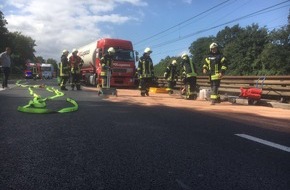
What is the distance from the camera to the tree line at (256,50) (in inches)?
2576

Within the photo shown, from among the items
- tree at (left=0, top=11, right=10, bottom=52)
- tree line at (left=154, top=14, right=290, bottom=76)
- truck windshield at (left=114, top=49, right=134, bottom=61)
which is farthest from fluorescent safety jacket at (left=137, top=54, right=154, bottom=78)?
tree at (left=0, top=11, right=10, bottom=52)

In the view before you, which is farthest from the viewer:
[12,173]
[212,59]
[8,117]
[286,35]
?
[286,35]

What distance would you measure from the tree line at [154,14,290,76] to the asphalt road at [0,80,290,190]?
47.0m

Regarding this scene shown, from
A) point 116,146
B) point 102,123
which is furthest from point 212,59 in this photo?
point 116,146

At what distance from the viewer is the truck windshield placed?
23.9 metres

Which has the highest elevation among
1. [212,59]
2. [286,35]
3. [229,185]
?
[286,35]

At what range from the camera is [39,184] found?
10.5ft

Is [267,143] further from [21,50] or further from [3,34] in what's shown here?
[21,50]

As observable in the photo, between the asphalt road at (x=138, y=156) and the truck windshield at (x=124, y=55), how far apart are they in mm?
17242

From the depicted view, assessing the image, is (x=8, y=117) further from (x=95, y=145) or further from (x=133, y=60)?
(x=133, y=60)

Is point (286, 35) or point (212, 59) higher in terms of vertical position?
point (286, 35)

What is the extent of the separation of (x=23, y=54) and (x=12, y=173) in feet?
393

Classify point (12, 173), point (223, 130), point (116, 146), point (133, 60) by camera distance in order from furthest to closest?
1. point (133, 60)
2. point (223, 130)
3. point (116, 146)
4. point (12, 173)

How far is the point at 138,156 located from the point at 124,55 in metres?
20.2
